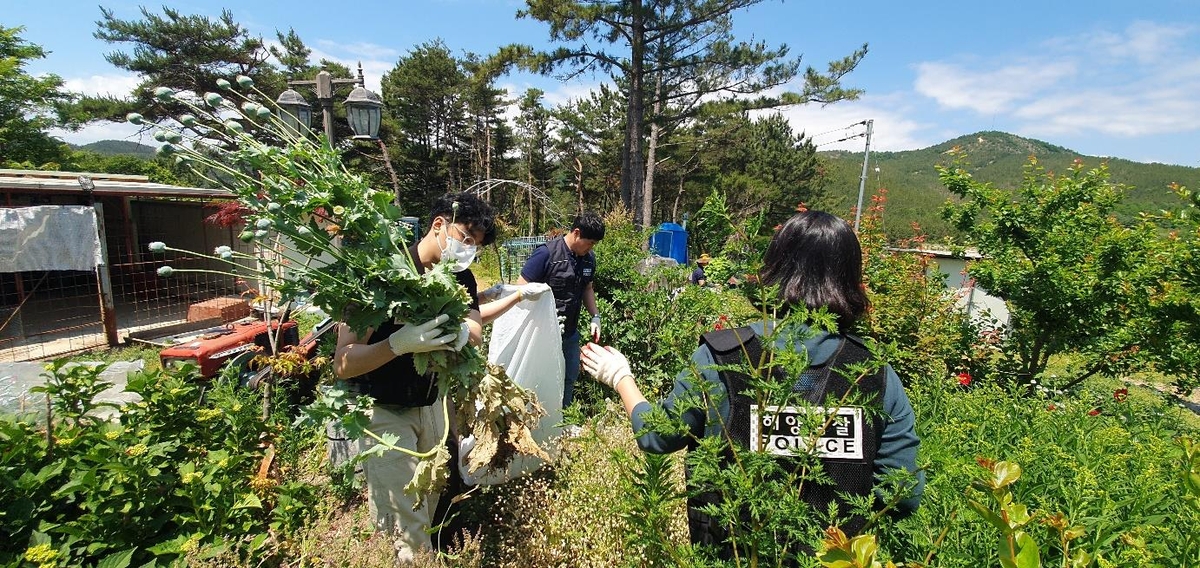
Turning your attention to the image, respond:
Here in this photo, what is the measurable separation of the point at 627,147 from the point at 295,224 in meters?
11.0

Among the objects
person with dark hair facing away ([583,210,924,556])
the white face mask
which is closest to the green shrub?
the white face mask

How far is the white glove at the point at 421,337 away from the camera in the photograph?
5.44 ft

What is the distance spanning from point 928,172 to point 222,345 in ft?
307

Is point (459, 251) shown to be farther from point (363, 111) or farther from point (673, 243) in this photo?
point (673, 243)

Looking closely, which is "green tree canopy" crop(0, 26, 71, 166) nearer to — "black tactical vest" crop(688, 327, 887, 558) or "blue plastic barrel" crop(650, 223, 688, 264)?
"blue plastic barrel" crop(650, 223, 688, 264)

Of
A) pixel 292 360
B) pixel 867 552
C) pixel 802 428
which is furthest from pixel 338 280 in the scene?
pixel 292 360

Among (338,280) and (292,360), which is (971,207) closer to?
(338,280)

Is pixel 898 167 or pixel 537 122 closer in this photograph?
pixel 537 122

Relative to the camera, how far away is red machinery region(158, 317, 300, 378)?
4043mm

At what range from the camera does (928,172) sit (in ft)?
262

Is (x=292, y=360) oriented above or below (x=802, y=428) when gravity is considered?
below

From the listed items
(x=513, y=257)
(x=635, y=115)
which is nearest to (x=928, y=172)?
(x=635, y=115)

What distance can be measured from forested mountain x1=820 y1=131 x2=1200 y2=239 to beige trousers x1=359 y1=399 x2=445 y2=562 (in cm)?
2141

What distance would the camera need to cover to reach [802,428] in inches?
40.3
